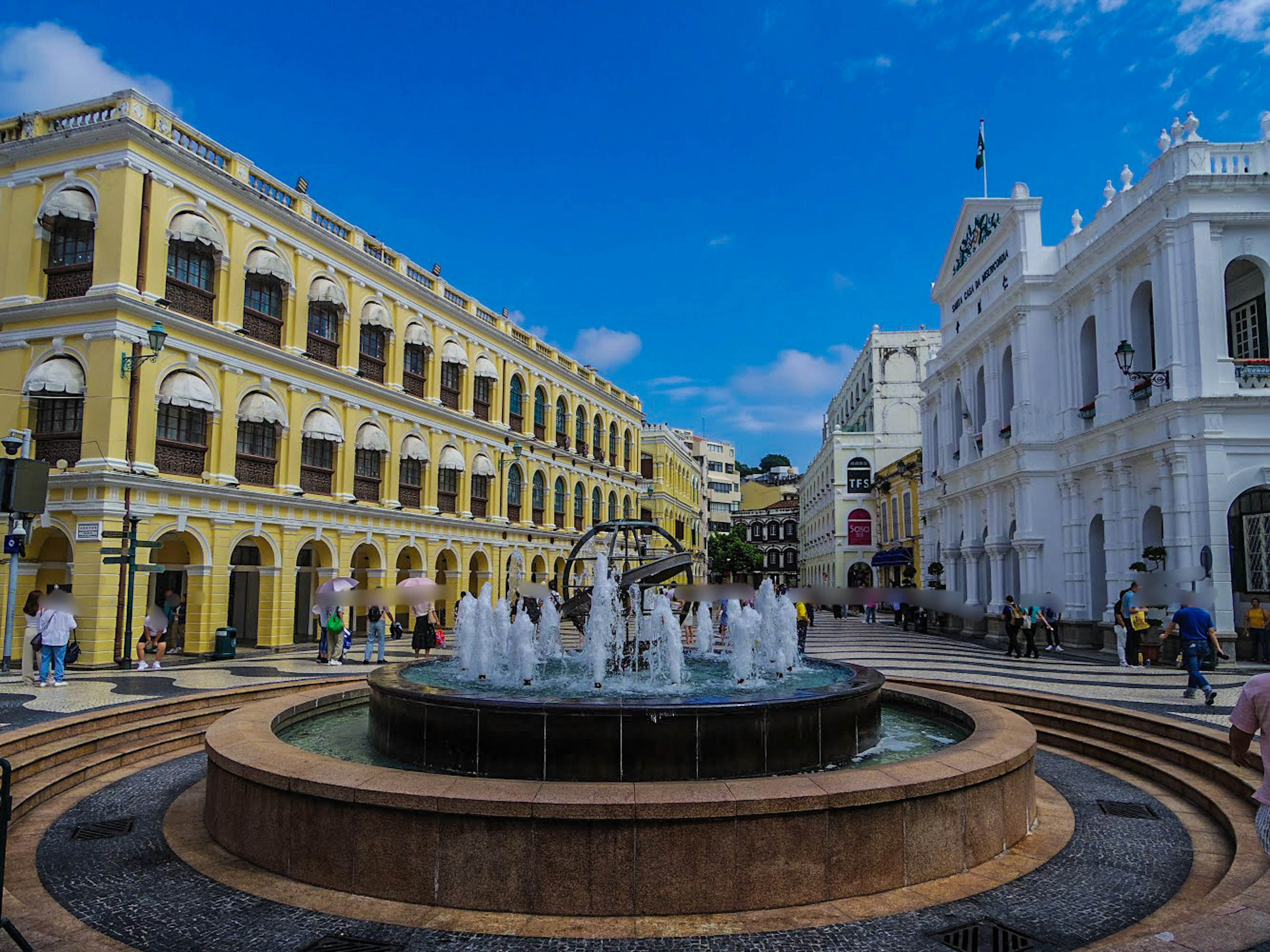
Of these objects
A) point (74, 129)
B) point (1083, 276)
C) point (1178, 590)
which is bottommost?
point (1178, 590)

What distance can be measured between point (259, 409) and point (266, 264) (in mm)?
4070

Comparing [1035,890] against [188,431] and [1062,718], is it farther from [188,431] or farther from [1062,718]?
[188,431]

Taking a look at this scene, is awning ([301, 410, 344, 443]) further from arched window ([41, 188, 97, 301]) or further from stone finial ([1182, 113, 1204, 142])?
stone finial ([1182, 113, 1204, 142])

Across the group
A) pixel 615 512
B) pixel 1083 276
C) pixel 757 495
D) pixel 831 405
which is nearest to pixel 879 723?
pixel 1083 276

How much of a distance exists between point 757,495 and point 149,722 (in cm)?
10895

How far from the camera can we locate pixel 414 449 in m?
30.2

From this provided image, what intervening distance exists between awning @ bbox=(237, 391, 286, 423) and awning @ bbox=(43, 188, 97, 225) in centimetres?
560

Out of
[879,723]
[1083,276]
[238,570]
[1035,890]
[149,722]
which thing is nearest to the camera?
[1035,890]

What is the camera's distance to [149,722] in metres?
10.8

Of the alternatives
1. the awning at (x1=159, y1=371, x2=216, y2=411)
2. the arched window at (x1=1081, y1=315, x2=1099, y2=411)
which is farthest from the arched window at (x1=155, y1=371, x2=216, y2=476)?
the arched window at (x1=1081, y1=315, x2=1099, y2=411)

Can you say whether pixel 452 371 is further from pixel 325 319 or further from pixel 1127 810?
pixel 1127 810

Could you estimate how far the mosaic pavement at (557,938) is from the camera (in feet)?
16.1

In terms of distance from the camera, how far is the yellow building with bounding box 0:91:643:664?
19.0 m

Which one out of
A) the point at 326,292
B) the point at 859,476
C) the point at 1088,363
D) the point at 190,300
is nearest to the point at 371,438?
the point at 326,292
